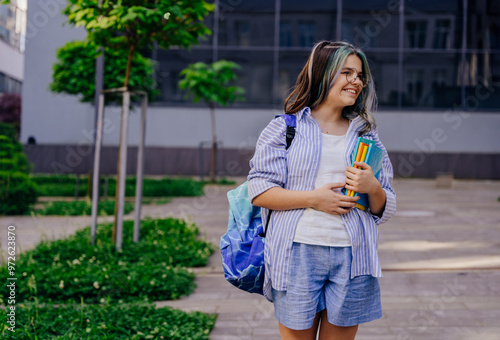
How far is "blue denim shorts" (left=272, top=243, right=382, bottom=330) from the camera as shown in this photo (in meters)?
2.00

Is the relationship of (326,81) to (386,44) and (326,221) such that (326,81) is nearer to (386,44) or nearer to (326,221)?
(326,221)

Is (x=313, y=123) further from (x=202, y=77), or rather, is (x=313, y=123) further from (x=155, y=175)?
(x=155, y=175)

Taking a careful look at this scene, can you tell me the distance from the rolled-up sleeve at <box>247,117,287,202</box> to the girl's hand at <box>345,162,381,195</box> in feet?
0.84

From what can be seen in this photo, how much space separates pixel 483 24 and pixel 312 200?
22.1 m

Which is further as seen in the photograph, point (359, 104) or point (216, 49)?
point (216, 49)

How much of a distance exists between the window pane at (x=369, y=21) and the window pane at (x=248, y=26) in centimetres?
299

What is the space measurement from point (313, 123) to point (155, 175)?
19.5m

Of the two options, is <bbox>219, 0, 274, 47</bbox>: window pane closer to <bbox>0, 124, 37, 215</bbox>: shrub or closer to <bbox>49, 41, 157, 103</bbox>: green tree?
<bbox>49, 41, 157, 103</bbox>: green tree

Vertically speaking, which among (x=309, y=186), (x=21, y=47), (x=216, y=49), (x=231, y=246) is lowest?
(x=231, y=246)

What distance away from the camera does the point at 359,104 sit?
7.38ft

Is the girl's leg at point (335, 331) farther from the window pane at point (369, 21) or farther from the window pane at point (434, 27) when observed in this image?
the window pane at point (434, 27)

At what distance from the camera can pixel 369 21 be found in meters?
21.3

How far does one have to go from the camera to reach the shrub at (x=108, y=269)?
4480 millimetres

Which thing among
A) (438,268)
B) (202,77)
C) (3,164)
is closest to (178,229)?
(438,268)
